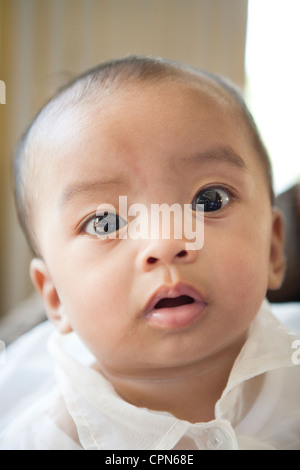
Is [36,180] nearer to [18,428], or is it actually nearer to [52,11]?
[18,428]

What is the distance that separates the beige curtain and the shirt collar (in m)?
0.86

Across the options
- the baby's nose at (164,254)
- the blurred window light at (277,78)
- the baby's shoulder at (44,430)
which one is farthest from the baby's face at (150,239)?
the blurred window light at (277,78)

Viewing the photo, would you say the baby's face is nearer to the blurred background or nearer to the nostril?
the nostril

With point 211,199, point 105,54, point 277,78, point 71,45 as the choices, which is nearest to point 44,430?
point 211,199

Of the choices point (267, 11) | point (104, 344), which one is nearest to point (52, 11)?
point (267, 11)

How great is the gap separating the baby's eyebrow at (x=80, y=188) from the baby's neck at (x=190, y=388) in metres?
0.25

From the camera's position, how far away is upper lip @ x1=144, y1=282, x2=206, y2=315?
1.61ft

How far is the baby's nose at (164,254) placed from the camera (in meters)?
0.49

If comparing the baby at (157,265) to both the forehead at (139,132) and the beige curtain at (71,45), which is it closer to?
the forehead at (139,132)

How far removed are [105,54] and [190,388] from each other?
122 cm

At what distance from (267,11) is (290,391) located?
648 millimetres

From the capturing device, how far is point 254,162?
0.63 metres

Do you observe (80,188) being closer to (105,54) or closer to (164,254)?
(164,254)

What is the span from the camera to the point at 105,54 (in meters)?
1.49
